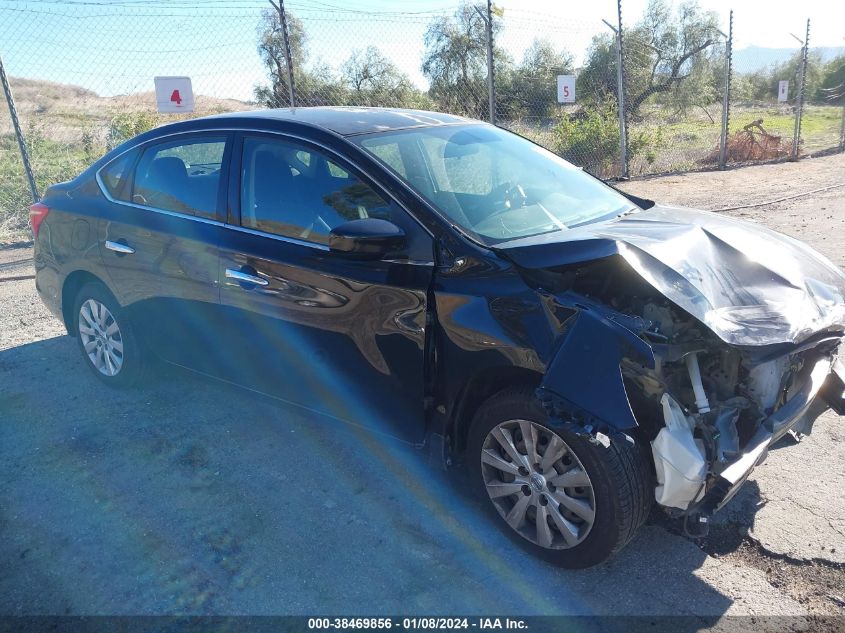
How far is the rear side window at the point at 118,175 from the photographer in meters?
4.50

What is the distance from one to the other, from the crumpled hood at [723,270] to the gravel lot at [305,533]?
2.45 feet

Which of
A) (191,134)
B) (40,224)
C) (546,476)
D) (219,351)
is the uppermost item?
(191,134)

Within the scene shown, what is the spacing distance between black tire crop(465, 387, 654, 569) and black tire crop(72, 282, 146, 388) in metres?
2.66

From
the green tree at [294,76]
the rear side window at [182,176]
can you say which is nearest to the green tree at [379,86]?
the green tree at [294,76]

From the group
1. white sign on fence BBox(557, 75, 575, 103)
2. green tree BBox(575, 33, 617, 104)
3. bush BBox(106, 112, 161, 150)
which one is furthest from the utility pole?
bush BBox(106, 112, 161, 150)

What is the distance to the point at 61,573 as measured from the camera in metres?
3.05

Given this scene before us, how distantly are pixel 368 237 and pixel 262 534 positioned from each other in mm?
1472

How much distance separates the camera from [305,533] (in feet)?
10.8

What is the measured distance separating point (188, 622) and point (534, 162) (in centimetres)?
296

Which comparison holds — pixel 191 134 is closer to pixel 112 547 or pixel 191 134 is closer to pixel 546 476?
pixel 112 547

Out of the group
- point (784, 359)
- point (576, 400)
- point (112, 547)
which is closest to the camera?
point (576, 400)

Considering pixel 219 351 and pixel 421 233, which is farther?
pixel 219 351

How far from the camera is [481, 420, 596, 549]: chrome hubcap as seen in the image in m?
2.85

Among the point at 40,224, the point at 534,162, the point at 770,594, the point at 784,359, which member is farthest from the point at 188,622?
the point at 40,224
